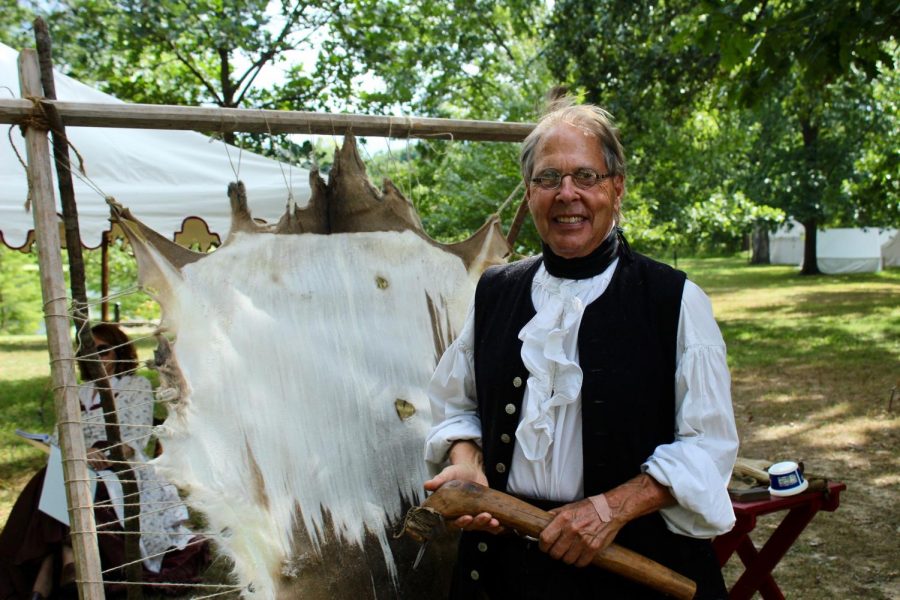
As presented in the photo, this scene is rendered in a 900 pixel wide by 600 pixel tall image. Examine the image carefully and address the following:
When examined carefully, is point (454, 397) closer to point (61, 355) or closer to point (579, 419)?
point (579, 419)

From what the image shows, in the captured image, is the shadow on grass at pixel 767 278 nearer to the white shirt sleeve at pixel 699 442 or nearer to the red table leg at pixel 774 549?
the red table leg at pixel 774 549

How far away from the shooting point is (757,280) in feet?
70.9

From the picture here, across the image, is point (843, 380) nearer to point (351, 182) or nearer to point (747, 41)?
point (747, 41)

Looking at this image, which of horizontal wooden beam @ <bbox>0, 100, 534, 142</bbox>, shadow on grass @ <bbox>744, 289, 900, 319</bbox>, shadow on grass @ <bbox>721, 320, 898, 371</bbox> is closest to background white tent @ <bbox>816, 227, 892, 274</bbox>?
shadow on grass @ <bbox>744, 289, 900, 319</bbox>

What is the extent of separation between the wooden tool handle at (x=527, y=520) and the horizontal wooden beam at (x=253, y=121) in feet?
3.18

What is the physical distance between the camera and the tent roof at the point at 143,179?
3965 mm

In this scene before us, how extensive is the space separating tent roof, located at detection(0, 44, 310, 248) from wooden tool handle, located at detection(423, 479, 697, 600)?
108 inches

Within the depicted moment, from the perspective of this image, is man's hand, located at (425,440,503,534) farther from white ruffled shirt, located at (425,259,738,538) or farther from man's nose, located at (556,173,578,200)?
man's nose, located at (556,173,578,200)

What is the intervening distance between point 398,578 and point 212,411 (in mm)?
569

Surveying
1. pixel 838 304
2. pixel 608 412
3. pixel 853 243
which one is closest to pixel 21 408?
pixel 608 412

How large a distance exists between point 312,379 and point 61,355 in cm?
54

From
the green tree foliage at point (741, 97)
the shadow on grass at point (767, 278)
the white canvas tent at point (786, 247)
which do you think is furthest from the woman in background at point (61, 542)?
the white canvas tent at point (786, 247)

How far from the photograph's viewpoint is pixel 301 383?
1842 millimetres

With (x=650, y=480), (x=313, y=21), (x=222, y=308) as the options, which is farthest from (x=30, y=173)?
(x=313, y=21)
